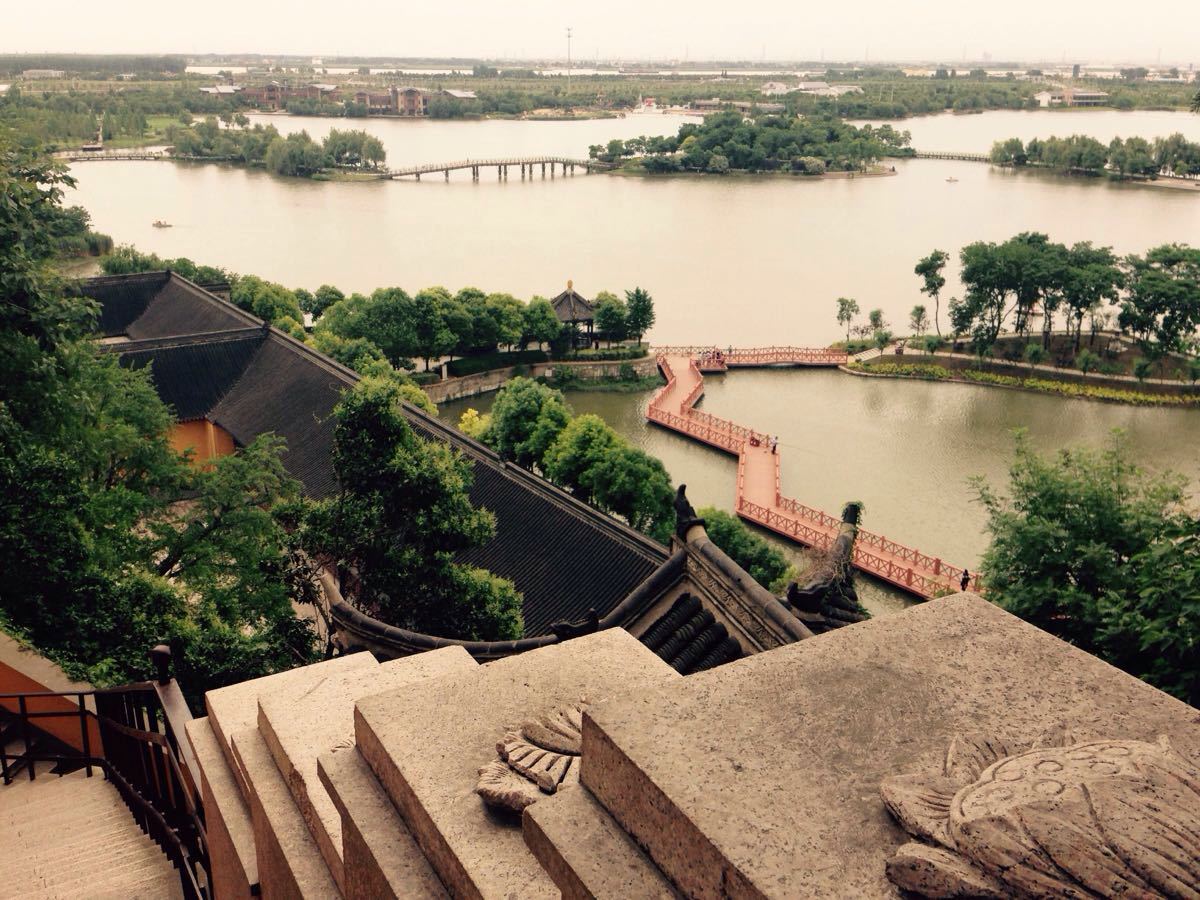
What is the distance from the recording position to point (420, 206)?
204ft

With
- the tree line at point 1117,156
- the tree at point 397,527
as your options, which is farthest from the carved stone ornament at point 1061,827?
the tree line at point 1117,156

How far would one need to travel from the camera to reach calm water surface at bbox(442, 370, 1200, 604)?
23.5 m

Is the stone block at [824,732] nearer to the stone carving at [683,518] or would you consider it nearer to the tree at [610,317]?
the stone carving at [683,518]

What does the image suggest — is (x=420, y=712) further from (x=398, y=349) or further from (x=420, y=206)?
(x=420, y=206)

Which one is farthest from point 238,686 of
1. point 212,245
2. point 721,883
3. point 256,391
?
point 212,245

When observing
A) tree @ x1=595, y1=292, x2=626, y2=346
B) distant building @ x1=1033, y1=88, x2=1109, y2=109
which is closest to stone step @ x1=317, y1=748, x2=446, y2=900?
tree @ x1=595, y1=292, x2=626, y2=346

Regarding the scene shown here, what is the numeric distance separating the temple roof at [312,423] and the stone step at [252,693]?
18.4 ft

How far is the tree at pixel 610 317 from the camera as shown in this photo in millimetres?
34000

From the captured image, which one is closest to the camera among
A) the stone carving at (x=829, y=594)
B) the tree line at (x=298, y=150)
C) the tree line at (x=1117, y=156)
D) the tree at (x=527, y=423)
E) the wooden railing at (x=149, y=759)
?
the wooden railing at (x=149, y=759)

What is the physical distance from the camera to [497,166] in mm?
78750

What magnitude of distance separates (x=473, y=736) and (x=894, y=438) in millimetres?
25383

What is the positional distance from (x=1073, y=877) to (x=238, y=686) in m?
5.32

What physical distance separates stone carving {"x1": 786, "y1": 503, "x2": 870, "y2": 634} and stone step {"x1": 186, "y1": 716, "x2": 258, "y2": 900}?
3.62 m

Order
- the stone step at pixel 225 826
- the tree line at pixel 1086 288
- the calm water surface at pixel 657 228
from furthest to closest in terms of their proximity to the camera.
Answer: the calm water surface at pixel 657 228
the tree line at pixel 1086 288
the stone step at pixel 225 826
